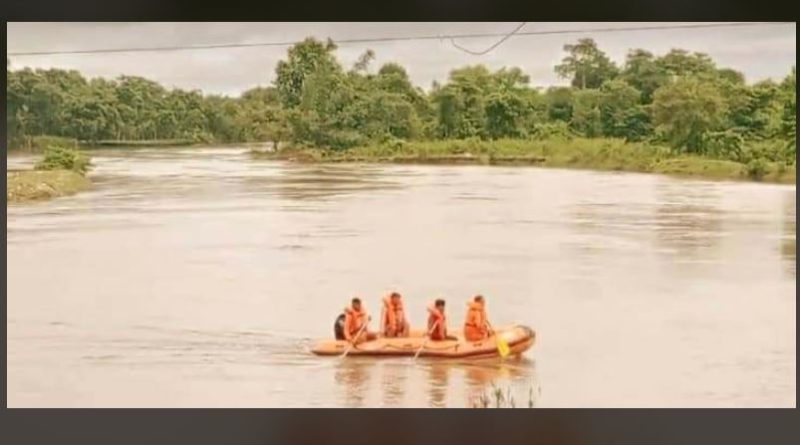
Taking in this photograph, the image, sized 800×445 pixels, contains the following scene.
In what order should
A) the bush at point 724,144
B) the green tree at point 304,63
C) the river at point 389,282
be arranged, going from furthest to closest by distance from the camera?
the bush at point 724,144
the green tree at point 304,63
the river at point 389,282

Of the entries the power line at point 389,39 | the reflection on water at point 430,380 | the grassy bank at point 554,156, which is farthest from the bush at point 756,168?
the reflection on water at point 430,380

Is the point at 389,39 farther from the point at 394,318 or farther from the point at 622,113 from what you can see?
the point at 394,318

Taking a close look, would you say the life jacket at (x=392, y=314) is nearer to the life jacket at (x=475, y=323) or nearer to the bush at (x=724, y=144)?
the life jacket at (x=475, y=323)

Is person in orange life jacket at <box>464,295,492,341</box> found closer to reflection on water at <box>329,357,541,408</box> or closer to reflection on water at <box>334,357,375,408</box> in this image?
reflection on water at <box>329,357,541,408</box>

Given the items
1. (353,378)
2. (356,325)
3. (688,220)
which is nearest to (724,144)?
(688,220)

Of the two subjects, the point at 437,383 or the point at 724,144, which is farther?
the point at 724,144

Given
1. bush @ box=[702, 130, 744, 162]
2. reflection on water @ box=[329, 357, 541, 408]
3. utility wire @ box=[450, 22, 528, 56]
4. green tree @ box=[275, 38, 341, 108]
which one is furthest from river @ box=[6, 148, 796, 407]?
utility wire @ box=[450, 22, 528, 56]

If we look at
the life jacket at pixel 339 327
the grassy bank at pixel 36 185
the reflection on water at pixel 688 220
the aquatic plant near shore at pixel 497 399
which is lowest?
the aquatic plant near shore at pixel 497 399
